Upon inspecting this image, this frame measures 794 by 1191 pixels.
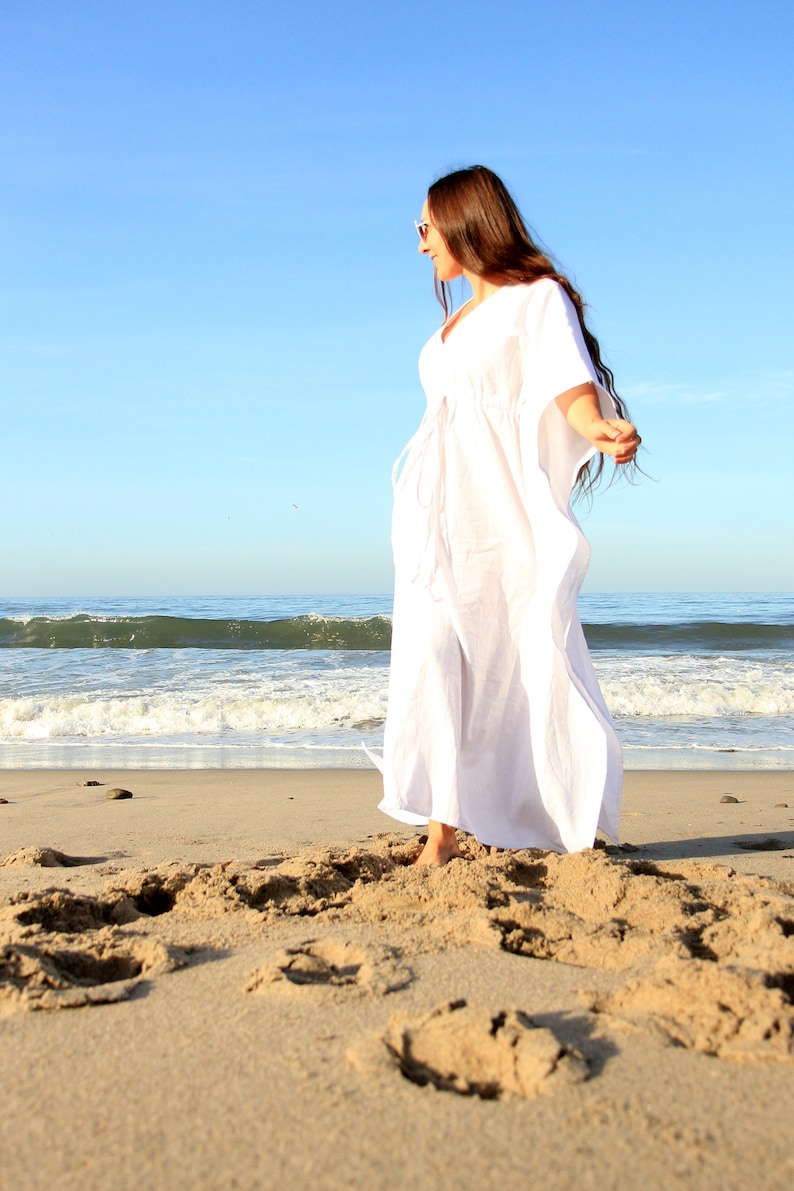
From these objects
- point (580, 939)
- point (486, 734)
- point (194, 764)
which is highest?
point (486, 734)

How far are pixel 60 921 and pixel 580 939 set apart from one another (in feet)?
3.51

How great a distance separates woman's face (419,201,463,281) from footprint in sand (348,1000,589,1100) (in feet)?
6.86

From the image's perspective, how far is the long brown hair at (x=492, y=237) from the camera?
8.75ft

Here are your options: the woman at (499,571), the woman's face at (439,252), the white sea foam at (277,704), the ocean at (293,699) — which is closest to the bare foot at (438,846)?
the woman at (499,571)

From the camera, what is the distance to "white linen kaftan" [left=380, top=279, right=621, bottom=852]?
2592 mm

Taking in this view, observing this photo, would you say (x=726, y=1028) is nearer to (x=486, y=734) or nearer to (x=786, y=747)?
(x=486, y=734)

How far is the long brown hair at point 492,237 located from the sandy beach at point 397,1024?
133 centimetres

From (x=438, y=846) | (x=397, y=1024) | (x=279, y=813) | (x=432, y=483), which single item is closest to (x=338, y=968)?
(x=397, y=1024)

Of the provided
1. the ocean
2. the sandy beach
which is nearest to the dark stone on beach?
the sandy beach

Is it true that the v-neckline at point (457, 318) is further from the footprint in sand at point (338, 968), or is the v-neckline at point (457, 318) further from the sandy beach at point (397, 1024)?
the footprint in sand at point (338, 968)

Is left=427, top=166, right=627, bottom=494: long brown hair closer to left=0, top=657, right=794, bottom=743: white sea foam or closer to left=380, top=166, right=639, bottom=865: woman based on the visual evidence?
left=380, top=166, right=639, bottom=865: woman

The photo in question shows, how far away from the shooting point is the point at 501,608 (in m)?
2.67

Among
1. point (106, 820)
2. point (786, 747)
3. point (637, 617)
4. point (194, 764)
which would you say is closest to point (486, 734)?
point (106, 820)

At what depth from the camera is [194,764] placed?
5.74m
